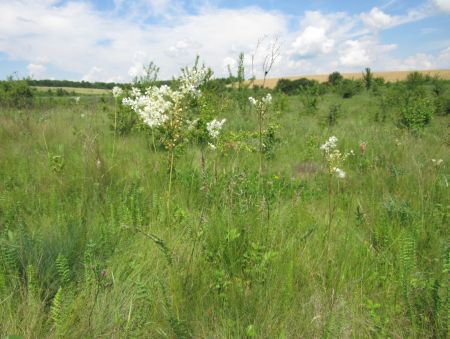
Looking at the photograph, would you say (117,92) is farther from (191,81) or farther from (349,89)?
(349,89)

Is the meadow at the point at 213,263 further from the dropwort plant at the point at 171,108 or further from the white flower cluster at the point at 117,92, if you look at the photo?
the white flower cluster at the point at 117,92

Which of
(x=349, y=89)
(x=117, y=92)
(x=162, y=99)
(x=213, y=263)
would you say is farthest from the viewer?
(x=349, y=89)

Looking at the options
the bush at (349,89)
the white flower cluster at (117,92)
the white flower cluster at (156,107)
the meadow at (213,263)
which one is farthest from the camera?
the bush at (349,89)

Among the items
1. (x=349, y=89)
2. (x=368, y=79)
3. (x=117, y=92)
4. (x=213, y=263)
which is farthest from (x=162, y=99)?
(x=368, y=79)

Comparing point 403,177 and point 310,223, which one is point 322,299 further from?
point 403,177

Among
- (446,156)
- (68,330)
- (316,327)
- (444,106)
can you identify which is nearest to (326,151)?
(316,327)

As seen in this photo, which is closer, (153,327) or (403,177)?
(153,327)

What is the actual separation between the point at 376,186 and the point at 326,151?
2337 mm

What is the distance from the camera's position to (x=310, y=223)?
8.41 ft

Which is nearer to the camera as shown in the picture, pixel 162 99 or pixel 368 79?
pixel 162 99

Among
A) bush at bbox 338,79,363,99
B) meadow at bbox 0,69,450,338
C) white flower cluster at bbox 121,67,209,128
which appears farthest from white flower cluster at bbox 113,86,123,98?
bush at bbox 338,79,363,99

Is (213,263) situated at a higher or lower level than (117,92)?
lower

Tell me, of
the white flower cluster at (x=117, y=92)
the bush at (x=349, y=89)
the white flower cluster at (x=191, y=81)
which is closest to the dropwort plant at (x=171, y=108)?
the white flower cluster at (x=191, y=81)

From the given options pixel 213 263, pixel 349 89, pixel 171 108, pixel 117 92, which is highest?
pixel 349 89
